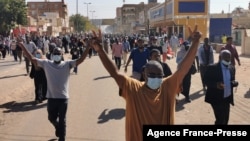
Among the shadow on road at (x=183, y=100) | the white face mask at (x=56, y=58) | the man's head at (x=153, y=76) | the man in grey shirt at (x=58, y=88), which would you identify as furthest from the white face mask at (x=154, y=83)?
the shadow on road at (x=183, y=100)

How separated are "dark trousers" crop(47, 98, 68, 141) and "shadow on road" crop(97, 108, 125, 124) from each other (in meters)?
2.00

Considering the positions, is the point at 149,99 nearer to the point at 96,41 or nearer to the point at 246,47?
the point at 96,41

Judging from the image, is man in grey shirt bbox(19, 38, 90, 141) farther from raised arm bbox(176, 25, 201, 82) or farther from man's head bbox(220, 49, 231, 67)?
raised arm bbox(176, 25, 201, 82)

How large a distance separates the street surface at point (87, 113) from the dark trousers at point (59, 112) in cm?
65

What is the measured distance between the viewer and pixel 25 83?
1605 centimetres

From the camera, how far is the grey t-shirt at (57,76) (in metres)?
7.08

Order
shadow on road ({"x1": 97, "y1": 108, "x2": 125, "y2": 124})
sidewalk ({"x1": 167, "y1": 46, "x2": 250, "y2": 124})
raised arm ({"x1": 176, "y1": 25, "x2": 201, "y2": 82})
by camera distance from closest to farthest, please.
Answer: raised arm ({"x1": 176, "y1": 25, "x2": 201, "y2": 82}) < sidewalk ({"x1": 167, "y1": 46, "x2": 250, "y2": 124}) < shadow on road ({"x1": 97, "y1": 108, "x2": 125, "y2": 124})

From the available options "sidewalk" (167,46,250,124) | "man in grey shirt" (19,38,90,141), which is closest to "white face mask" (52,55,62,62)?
"man in grey shirt" (19,38,90,141)

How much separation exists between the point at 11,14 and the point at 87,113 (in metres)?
44.9

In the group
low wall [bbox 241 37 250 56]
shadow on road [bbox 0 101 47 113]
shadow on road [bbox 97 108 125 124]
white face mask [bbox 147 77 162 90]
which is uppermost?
white face mask [bbox 147 77 162 90]

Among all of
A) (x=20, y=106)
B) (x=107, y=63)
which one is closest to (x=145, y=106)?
(x=107, y=63)

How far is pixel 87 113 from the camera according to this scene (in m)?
10.1

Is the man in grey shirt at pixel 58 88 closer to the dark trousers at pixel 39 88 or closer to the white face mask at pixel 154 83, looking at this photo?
the white face mask at pixel 154 83

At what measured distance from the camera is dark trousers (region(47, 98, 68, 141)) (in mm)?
7043
